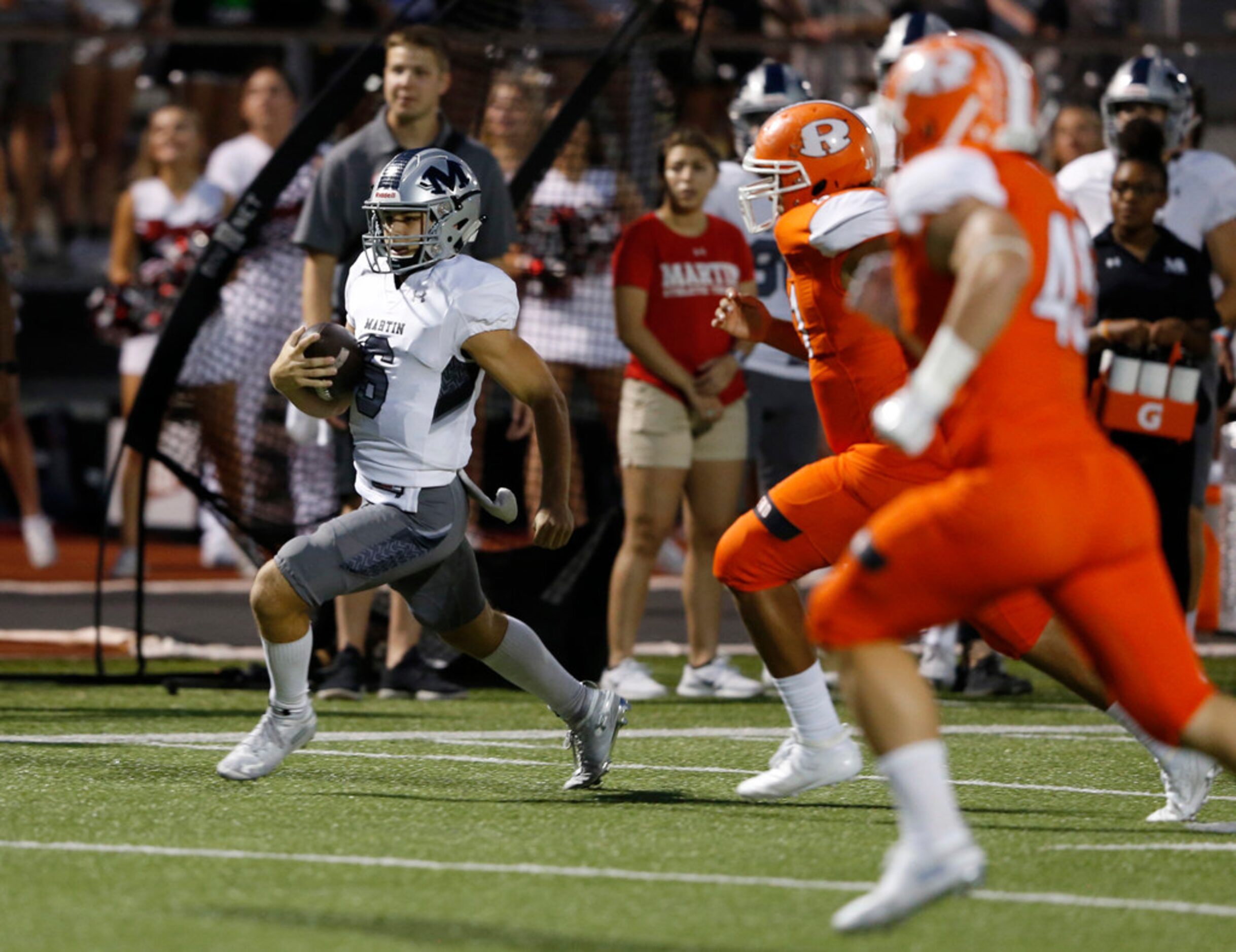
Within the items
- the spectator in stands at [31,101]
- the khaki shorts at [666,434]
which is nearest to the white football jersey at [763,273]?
the khaki shorts at [666,434]

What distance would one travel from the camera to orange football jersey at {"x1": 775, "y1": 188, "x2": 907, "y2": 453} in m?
5.66

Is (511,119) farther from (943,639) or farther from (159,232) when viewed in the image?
(159,232)

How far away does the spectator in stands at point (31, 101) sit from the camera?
44.9 feet

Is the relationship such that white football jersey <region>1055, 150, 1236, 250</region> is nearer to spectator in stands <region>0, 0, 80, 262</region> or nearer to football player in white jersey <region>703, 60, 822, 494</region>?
football player in white jersey <region>703, 60, 822, 494</region>

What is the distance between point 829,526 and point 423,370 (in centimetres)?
118

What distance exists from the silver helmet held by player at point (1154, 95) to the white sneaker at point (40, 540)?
6.26 m

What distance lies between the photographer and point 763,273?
877 centimetres

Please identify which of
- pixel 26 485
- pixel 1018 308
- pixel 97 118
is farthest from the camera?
pixel 97 118

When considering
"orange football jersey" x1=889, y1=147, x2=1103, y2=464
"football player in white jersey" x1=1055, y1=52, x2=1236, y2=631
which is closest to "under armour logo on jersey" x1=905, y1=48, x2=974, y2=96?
"orange football jersey" x1=889, y1=147, x2=1103, y2=464

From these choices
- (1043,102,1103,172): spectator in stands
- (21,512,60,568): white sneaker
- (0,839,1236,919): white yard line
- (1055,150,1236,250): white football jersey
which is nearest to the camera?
Result: (0,839,1236,919): white yard line

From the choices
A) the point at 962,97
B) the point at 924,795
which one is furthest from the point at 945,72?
the point at 924,795

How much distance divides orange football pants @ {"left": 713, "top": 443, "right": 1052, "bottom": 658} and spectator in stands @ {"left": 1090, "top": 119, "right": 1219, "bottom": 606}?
2.08 metres

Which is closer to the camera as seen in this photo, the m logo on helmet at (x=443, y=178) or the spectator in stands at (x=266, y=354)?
the m logo on helmet at (x=443, y=178)

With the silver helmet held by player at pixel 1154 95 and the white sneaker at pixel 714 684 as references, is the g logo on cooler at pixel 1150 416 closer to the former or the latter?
the silver helmet held by player at pixel 1154 95
